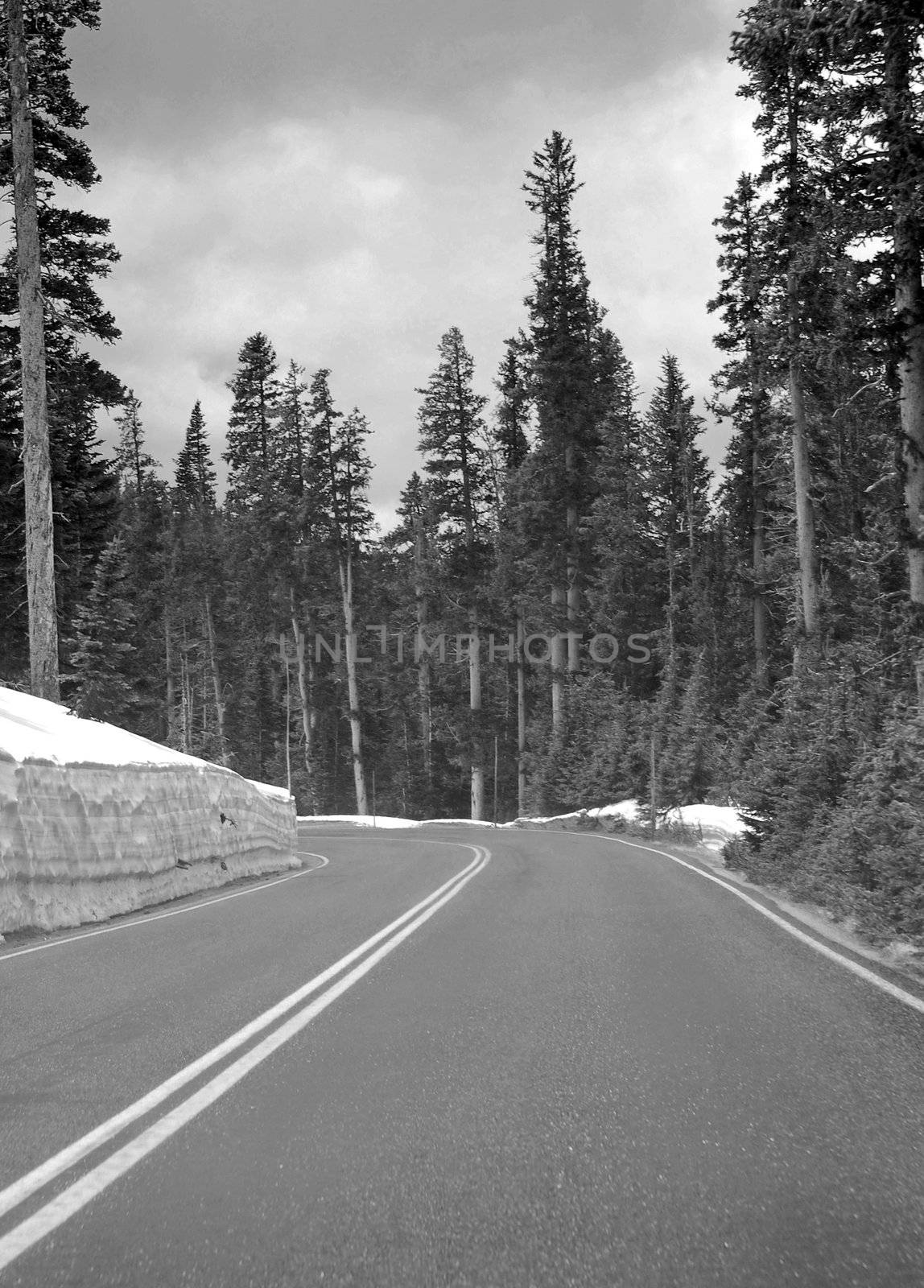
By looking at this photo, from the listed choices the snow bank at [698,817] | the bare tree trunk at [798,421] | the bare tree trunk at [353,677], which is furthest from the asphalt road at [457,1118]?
the bare tree trunk at [353,677]

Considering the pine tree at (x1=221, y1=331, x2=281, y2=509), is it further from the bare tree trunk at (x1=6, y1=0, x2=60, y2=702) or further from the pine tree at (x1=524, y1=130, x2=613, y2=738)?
the bare tree trunk at (x1=6, y1=0, x2=60, y2=702)

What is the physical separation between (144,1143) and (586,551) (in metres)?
49.5

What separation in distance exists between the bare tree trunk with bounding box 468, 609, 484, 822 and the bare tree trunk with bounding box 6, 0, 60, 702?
102 ft

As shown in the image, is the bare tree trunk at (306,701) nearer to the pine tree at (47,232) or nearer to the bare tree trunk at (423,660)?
the bare tree trunk at (423,660)

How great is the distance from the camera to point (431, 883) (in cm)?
1641

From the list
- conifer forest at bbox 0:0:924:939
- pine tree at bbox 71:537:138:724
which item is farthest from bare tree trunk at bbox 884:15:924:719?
pine tree at bbox 71:537:138:724

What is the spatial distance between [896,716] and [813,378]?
15.5m

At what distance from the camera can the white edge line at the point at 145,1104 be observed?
385 centimetres

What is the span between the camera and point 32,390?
70.8ft

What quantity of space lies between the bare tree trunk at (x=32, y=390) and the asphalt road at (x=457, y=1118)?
41.5 feet

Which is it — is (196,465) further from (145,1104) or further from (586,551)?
(145,1104)

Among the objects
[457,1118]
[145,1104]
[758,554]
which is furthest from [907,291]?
[758,554]

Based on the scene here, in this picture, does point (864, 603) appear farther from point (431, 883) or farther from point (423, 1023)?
point (423, 1023)

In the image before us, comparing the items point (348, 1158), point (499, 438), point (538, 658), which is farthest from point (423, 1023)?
point (499, 438)
